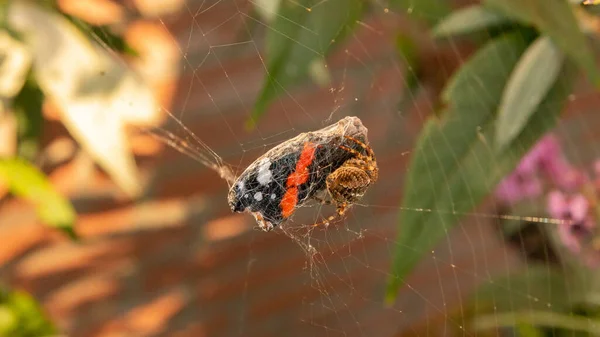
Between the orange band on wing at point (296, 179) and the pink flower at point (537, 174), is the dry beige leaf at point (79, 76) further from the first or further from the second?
the pink flower at point (537, 174)

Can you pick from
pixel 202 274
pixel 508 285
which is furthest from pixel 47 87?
pixel 508 285

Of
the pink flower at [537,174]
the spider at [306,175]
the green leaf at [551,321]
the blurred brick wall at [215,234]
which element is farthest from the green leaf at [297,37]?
the green leaf at [551,321]

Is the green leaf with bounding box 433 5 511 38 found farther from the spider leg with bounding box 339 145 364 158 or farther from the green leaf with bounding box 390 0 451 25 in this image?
the spider leg with bounding box 339 145 364 158

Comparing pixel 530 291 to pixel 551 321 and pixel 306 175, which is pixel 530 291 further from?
pixel 306 175

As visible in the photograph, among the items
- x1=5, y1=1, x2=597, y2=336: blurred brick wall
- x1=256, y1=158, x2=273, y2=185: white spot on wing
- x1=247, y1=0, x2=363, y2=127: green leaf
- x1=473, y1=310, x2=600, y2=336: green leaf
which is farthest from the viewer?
x1=5, y1=1, x2=597, y2=336: blurred brick wall

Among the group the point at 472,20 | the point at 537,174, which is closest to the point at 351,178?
the point at 472,20

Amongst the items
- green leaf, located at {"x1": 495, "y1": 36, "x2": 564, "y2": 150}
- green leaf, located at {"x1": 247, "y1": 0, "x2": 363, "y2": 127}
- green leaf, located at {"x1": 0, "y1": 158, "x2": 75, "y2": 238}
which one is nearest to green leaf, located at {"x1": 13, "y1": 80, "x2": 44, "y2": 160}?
green leaf, located at {"x1": 0, "y1": 158, "x2": 75, "y2": 238}
